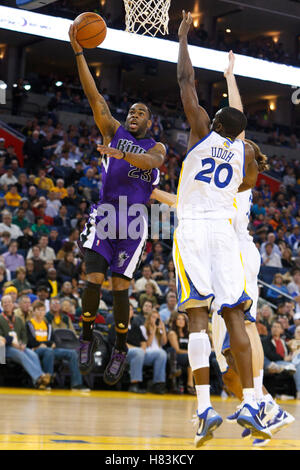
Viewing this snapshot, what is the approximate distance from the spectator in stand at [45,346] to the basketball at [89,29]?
5988 millimetres

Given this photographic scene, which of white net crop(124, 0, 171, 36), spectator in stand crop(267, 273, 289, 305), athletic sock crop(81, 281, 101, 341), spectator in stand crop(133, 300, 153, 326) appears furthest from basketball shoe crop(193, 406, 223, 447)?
spectator in stand crop(267, 273, 289, 305)

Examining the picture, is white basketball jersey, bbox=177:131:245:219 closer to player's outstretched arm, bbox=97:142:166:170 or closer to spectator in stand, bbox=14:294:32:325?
player's outstretched arm, bbox=97:142:166:170

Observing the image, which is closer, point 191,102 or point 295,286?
point 191,102

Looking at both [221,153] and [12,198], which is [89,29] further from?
[12,198]

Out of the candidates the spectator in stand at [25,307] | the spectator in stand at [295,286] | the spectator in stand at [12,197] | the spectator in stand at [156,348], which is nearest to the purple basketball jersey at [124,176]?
the spectator in stand at [25,307]

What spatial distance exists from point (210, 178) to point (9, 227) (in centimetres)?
930

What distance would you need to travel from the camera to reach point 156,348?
40.9 feet

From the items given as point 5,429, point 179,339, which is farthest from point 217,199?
point 179,339

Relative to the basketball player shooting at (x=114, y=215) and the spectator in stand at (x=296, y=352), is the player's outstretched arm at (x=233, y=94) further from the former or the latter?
the spectator in stand at (x=296, y=352)

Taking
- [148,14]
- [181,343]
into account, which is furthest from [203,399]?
[181,343]

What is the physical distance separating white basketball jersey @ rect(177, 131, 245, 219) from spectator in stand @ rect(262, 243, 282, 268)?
12225 millimetres

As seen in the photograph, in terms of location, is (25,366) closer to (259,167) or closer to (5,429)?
(5,429)

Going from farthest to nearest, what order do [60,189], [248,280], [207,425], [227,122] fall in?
[60,189] < [248,280] < [227,122] < [207,425]

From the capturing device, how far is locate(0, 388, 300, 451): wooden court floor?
18.6ft
